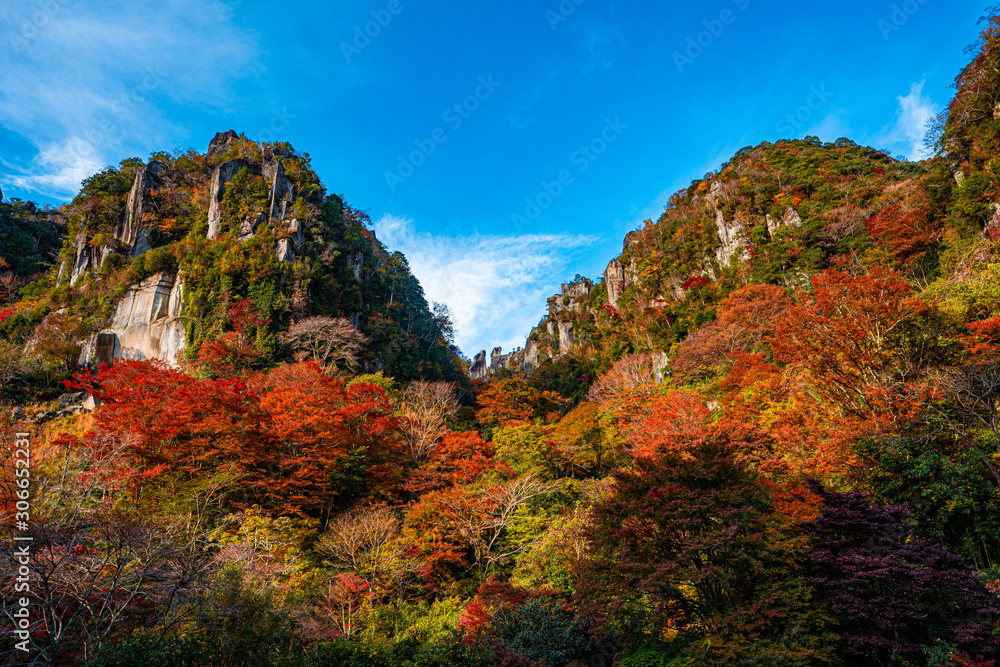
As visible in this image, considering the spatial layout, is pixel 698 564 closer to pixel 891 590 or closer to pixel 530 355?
pixel 891 590

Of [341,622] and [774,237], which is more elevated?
[774,237]

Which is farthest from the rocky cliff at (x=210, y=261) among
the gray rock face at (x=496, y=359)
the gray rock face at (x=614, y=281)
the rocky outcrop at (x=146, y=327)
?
the gray rock face at (x=496, y=359)

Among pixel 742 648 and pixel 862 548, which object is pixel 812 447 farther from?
pixel 742 648

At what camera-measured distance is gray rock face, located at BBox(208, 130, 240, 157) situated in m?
38.0

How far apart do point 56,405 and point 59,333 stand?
607cm

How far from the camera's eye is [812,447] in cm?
1198

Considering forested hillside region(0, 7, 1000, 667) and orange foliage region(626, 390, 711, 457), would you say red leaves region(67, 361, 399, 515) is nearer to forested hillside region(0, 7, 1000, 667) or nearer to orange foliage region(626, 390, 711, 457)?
forested hillside region(0, 7, 1000, 667)

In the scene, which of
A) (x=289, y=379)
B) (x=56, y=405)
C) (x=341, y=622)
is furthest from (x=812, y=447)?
(x=56, y=405)

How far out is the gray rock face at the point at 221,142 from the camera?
38031 mm

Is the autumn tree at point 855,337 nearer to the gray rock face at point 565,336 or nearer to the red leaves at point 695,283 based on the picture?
the red leaves at point 695,283

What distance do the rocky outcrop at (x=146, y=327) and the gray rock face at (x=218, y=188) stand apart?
5.20 m

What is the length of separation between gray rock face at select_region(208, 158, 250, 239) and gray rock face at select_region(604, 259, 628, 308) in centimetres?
3688

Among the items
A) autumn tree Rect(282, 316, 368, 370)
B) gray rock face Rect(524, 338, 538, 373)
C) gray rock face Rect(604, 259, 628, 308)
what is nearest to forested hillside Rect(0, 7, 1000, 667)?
autumn tree Rect(282, 316, 368, 370)

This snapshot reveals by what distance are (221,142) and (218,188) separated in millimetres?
10118
